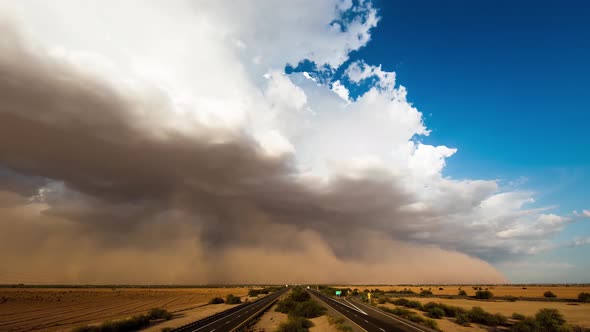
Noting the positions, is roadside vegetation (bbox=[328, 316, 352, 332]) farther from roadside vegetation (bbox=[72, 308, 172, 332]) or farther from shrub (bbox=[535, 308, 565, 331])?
roadside vegetation (bbox=[72, 308, 172, 332])

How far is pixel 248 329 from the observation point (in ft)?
107

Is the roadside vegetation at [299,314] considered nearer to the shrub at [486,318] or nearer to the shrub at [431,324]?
the shrub at [431,324]

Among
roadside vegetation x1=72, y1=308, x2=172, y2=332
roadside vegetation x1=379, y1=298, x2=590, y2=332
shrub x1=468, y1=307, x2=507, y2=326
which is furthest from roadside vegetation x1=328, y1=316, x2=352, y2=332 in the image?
roadside vegetation x1=72, y1=308, x2=172, y2=332

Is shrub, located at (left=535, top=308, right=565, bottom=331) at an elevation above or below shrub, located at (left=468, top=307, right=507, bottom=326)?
above

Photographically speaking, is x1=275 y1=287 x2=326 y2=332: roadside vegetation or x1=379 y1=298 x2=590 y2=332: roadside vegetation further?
x1=275 y1=287 x2=326 y2=332: roadside vegetation

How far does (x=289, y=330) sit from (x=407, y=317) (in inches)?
870

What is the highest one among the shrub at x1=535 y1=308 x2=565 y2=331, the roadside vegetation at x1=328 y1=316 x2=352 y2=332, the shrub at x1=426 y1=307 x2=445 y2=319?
the shrub at x1=535 y1=308 x2=565 y2=331

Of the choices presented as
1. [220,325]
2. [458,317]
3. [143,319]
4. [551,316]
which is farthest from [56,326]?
[551,316]

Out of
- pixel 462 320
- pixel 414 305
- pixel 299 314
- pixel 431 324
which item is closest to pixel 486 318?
pixel 462 320

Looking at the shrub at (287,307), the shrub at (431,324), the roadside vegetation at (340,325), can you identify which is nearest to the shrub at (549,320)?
the shrub at (431,324)

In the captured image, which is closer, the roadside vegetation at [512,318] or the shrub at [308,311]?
the roadside vegetation at [512,318]

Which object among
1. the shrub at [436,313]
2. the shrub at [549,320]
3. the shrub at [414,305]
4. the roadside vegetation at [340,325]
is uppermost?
the shrub at [549,320]

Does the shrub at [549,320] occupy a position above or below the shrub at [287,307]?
above

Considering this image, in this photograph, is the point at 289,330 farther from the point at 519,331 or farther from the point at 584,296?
the point at 584,296
